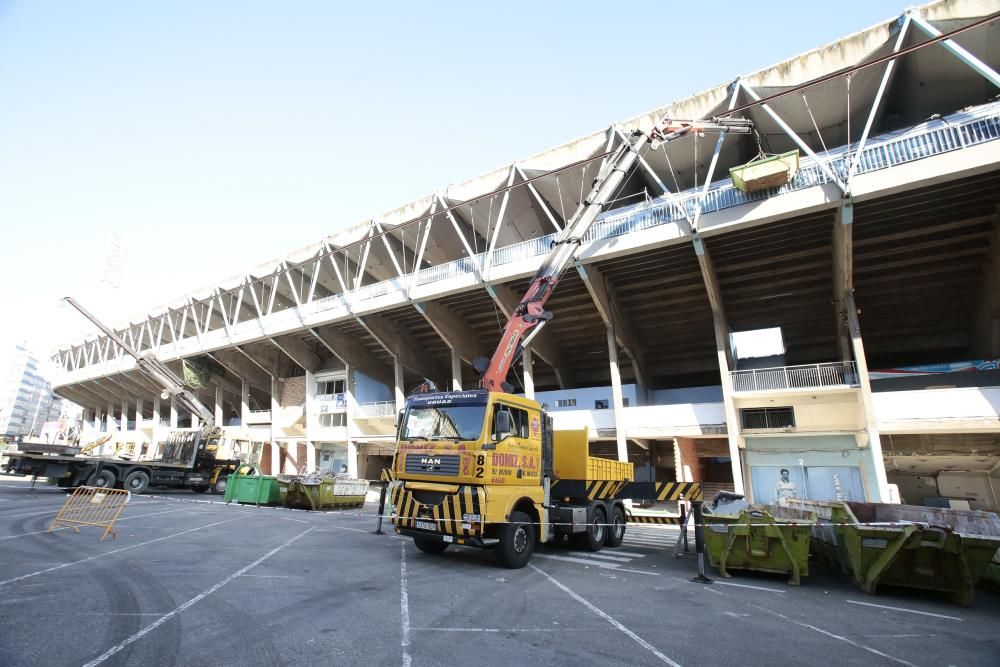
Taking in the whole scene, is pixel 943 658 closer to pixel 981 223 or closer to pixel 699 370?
pixel 981 223

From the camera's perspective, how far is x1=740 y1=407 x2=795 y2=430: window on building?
17391 mm

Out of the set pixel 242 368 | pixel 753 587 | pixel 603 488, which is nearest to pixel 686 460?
pixel 603 488

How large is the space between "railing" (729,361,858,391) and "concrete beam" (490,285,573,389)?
8166 millimetres

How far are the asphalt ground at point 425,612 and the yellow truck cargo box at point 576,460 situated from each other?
1846mm

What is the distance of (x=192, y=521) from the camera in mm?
11883

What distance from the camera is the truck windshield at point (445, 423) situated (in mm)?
7720

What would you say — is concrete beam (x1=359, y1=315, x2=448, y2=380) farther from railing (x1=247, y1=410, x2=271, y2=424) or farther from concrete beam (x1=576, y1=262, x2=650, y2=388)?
railing (x1=247, y1=410, x2=271, y2=424)

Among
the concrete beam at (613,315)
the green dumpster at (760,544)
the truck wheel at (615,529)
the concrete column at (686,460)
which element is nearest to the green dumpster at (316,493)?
the truck wheel at (615,529)

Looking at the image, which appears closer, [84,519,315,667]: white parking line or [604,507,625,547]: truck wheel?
[84,519,315,667]: white parking line

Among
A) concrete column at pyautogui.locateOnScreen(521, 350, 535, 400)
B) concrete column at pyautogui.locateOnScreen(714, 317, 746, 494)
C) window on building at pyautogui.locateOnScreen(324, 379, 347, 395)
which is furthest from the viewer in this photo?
window on building at pyautogui.locateOnScreen(324, 379, 347, 395)

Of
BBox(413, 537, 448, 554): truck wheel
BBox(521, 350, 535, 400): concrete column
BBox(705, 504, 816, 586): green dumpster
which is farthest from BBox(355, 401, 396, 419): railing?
BBox(705, 504, 816, 586): green dumpster

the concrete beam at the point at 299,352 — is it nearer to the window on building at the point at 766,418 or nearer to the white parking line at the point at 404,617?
the white parking line at the point at 404,617

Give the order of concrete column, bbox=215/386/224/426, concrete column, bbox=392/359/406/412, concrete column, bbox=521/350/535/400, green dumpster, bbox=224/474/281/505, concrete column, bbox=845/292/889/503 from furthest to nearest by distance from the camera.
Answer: concrete column, bbox=215/386/224/426
concrete column, bbox=392/359/406/412
concrete column, bbox=521/350/535/400
green dumpster, bbox=224/474/281/505
concrete column, bbox=845/292/889/503

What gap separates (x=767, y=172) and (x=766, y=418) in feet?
30.5
